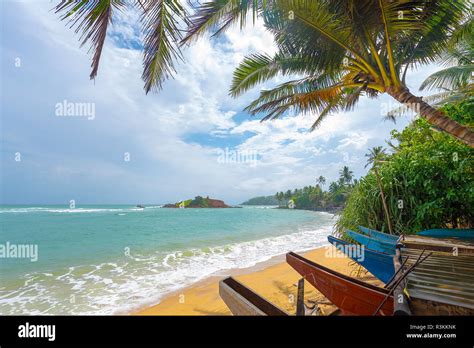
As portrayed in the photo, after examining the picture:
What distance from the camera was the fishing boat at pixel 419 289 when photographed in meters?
1.67

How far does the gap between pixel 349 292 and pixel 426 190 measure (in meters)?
4.75

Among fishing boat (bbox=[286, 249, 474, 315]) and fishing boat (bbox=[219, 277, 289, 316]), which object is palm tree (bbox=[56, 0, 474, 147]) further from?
fishing boat (bbox=[219, 277, 289, 316])

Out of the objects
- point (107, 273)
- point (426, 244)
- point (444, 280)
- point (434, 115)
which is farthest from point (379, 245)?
point (107, 273)

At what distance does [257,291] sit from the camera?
5.62m

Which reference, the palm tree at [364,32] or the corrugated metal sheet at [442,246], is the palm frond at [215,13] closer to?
the palm tree at [364,32]

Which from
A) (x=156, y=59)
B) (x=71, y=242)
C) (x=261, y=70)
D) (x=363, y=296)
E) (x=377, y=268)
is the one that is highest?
(x=261, y=70)

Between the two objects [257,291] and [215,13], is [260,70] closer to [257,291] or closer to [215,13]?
[215,13]

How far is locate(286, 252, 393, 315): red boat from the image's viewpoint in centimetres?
195

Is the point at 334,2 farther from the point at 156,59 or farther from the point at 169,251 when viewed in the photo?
the point at 169,251

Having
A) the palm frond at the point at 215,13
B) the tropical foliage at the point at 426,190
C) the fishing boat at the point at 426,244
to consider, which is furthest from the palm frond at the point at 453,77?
the palm frond at the point at 215,13

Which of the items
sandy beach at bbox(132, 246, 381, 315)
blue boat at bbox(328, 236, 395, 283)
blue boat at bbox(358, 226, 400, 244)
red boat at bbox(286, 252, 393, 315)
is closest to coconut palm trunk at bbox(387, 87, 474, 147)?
blue boat at bbox(328, 236, 395, 283)

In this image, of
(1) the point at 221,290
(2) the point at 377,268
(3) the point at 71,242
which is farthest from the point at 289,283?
(3) the point at 71,242

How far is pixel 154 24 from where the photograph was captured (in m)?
2.46
